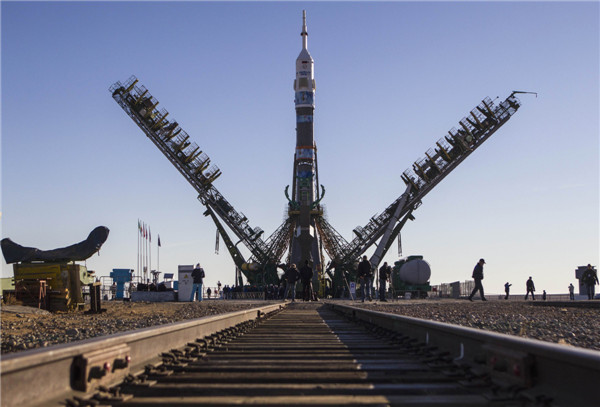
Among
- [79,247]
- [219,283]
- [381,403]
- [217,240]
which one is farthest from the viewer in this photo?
[219,283]

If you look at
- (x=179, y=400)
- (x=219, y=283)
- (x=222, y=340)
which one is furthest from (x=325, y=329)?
(x=219, y=283)

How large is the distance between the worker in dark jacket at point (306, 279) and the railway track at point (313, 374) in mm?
17876

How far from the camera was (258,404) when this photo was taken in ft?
12.0

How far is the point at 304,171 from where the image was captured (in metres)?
52.0

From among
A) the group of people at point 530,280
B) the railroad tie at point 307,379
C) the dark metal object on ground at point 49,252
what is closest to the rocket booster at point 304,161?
the group of people at point 530,280

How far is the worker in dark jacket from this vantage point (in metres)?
24.5

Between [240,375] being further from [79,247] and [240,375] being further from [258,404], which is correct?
[79,247]

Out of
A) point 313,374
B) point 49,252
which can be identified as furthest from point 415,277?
point 313,374

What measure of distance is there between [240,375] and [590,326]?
26.4 ft

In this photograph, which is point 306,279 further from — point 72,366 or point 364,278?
point 72,366

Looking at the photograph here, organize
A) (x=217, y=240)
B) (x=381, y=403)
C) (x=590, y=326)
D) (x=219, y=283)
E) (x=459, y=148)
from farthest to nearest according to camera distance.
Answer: (x=219, y=283)
(x=217, y=240)
(x=459, y=148)
(x=590, y=326)
(x=381, y=403)

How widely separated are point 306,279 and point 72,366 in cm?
2158

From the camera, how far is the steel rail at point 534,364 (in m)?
3.15

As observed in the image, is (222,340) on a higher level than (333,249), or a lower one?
lower
